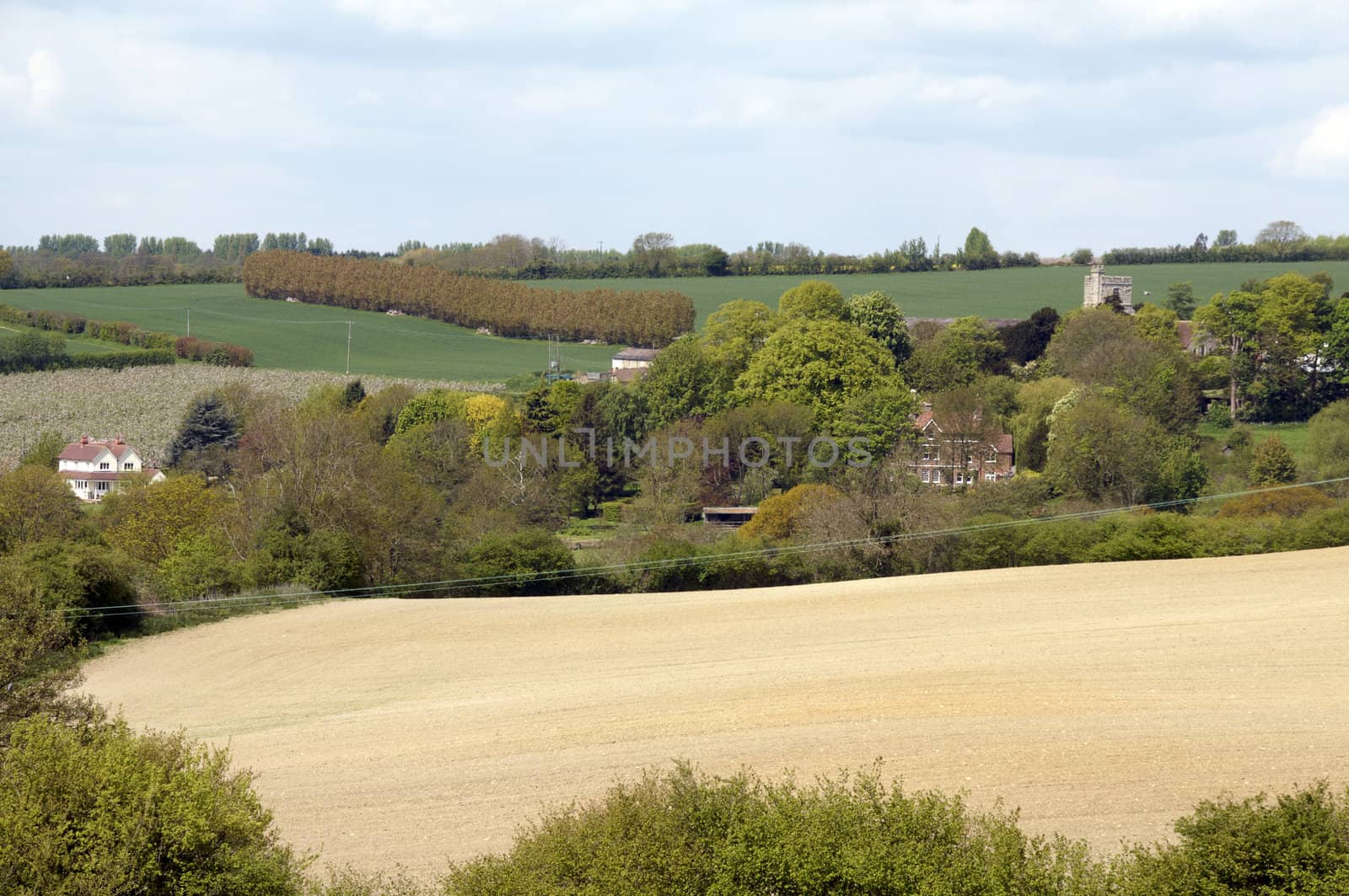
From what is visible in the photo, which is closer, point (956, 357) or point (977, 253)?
point (956, 357)

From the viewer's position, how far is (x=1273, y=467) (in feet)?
195

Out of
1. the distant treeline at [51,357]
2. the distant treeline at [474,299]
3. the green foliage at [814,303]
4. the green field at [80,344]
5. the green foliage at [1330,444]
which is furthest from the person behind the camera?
the distant treeline at [474,299]

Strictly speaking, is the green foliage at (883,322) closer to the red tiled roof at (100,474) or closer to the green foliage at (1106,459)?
the green foliage at (1106,459)

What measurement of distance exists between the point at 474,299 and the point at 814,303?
32364 millimetres

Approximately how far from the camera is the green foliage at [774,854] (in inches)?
564

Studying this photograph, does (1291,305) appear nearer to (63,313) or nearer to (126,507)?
(126,507)

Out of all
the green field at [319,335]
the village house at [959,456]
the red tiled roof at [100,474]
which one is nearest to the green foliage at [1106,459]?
the village house at [959,456]

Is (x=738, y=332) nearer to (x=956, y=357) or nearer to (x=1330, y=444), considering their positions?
(x=956, y=357)

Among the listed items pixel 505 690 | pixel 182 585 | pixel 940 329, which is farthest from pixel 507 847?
pixel 940 329

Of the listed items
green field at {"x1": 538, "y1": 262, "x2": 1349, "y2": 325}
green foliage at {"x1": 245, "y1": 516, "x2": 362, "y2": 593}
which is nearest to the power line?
green foliage at {"x1": 245, "y1": 516, "x2": 362, "y2": 593}

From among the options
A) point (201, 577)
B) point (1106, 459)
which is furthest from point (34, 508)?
point (1106, 459)

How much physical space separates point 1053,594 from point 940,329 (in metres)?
62.6

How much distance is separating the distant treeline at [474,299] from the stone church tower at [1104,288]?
28803 mm

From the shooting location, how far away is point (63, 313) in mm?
107062
